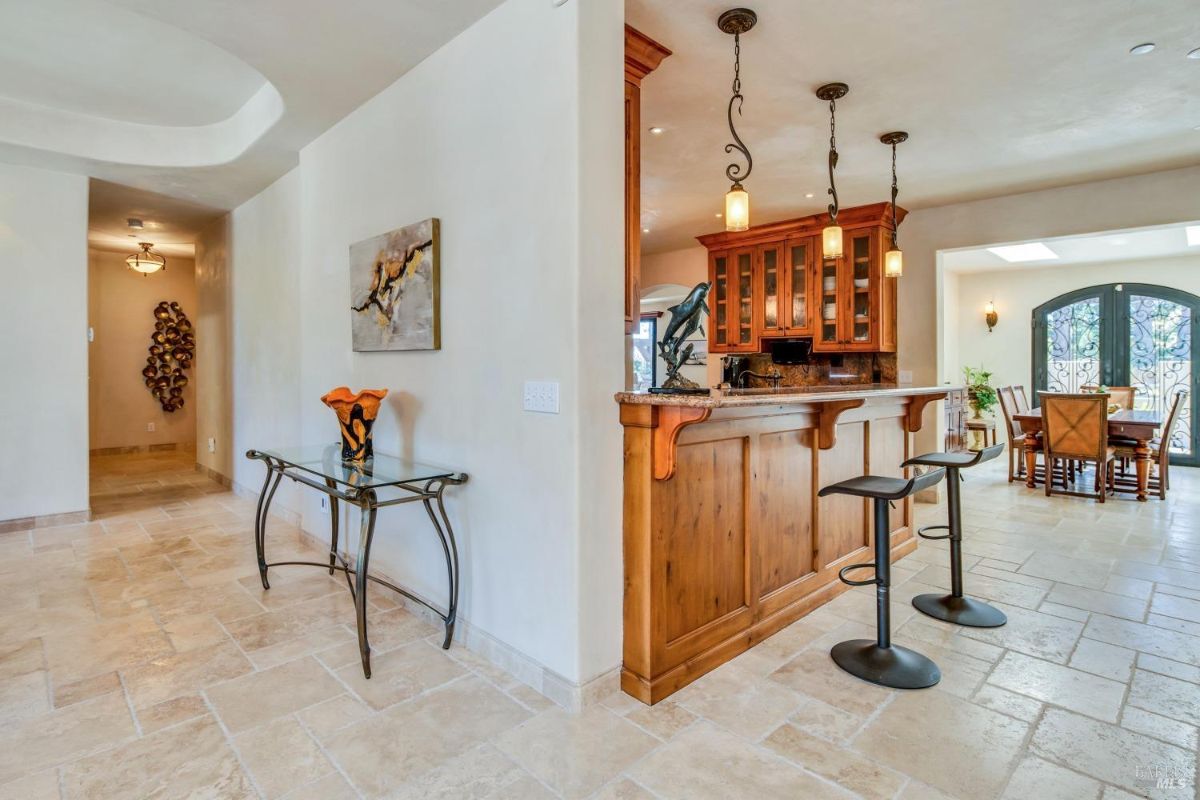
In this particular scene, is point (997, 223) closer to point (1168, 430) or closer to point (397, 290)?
point (1168, 430)

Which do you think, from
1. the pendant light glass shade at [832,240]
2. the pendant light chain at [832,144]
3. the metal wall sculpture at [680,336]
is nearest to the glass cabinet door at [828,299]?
the pendant light chain at [832,144]

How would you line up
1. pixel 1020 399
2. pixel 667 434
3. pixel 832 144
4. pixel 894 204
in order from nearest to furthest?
1. pixel 667 434
2. pixel 832 144
3. pixel 894 204
4. pixel 1020 399

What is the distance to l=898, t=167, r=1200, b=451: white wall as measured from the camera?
450cm

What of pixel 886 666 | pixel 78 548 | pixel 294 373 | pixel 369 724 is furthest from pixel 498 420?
pixel 78 548

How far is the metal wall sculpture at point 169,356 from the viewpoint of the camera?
309 inches

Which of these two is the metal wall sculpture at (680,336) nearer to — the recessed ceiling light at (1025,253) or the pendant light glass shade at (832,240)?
the pendant light glass shade at (832,240)

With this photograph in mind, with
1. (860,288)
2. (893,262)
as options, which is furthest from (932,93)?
(860,288)

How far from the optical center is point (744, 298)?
645cm

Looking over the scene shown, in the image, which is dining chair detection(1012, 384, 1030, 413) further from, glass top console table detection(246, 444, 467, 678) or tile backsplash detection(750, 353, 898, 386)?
glass top console table detection(246, 444, 467, 678)

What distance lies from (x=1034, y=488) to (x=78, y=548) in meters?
8.20

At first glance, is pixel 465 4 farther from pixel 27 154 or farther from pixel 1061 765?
pixel 27 154

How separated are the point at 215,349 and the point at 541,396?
5.41 meters

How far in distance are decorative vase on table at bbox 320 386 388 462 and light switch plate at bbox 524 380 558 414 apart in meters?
1.03

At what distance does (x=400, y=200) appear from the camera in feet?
9.75
